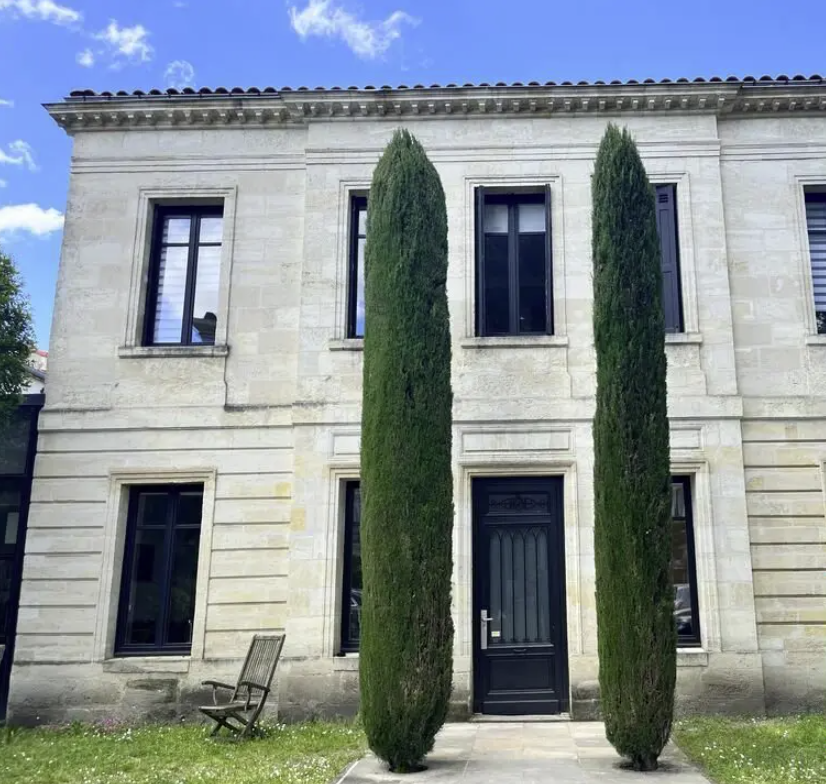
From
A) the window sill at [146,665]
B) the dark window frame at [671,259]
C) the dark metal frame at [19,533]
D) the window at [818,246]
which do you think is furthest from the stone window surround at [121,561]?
the window at [818,246]

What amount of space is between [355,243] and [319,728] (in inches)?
238

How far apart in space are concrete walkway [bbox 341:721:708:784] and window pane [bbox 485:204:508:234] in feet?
20.3

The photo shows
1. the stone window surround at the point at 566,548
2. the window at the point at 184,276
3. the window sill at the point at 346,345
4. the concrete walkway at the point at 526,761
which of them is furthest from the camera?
the window at the point at 184,276

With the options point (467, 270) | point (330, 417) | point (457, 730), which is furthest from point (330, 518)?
point (467, 270)

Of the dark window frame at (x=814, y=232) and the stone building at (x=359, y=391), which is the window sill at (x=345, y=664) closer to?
the stone building at (x=359, y=391)

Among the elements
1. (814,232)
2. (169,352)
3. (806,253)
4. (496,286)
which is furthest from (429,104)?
(814,232)

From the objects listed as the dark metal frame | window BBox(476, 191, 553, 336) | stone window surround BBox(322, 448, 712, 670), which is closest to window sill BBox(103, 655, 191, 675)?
the dark metal frame

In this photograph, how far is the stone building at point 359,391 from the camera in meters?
9.91

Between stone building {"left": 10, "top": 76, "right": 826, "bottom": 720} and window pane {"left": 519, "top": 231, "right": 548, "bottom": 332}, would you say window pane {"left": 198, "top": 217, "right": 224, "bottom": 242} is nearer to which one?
stone building {"left": 10, "top": 76, "right": 826, "bottom": 720}

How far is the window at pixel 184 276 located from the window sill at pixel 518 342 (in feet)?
11.5

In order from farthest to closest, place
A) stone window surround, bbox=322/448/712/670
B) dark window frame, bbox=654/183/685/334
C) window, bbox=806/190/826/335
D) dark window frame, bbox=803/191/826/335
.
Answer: window, bbox=806/190/826/335
dark window frame, bbox=803/191/826/335
dark window frame, bbox=654/183/685/334
stone window surround, bbox=322/448/712/670

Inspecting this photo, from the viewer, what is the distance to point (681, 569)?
10133 millimetres

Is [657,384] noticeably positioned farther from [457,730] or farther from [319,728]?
[319,728]

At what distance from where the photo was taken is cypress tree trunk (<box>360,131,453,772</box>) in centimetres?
720
